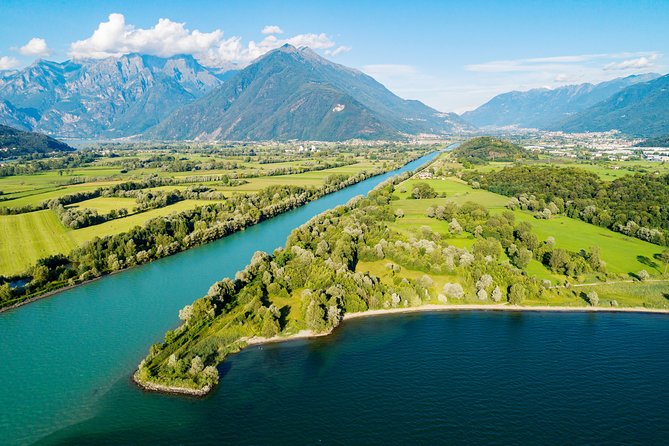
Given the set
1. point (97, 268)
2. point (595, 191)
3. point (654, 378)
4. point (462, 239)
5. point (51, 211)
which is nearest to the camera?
point (654, 378)

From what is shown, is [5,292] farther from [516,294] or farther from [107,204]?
[516,294]

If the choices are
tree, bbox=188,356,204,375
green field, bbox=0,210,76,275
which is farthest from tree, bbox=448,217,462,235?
green field, bbox=0,210,76,275

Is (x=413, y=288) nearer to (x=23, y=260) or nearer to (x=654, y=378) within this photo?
(x=654, y=378)

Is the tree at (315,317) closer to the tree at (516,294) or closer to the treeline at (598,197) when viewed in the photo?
the tree at (516,294)

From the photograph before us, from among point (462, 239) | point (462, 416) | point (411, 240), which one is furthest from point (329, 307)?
point (462, 239)

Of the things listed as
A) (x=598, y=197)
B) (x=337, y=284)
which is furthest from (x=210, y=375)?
(x=598, y=197)

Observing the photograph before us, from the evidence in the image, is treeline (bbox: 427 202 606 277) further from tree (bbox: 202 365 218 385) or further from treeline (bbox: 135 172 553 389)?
tree (bbox: 202 365 218 385)

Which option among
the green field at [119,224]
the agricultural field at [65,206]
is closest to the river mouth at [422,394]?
the agricultural field at [65,206]
